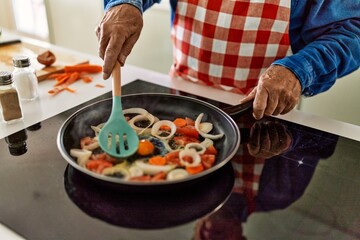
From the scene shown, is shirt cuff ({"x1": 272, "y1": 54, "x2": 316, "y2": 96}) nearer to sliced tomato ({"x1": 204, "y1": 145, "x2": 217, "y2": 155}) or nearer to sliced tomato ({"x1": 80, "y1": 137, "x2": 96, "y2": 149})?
sliced tomato ({"x1": 204, "y1": 145, "x2": 217, "y2": 155})

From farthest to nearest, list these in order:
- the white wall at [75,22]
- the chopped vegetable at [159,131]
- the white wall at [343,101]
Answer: the white wall at [75,22] → the white wall at [343,101] → the chopped vegetable at [159,131]

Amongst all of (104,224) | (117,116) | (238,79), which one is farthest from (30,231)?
(238,79)

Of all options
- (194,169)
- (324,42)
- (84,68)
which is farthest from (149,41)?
(194,169)

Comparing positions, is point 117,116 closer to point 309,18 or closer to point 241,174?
point 241,174

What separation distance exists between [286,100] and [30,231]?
21.1 inches

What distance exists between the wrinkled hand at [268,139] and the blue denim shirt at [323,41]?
0.11 meters

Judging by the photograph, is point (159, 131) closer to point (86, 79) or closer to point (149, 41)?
point (86, 79)

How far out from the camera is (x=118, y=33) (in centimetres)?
80

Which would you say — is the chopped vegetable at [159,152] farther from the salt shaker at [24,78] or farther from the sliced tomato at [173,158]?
the salt shaker at [24,78]

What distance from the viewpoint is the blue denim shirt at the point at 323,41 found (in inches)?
32.4

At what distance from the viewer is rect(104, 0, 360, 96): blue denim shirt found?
82 cm

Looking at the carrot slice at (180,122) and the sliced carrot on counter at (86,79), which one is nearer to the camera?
the carrot slice at (180,122)

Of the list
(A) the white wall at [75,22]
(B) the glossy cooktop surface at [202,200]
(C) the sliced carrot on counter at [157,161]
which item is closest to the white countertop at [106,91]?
(B) the glossy cooktop surface at [202,200]

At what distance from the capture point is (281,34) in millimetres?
944
